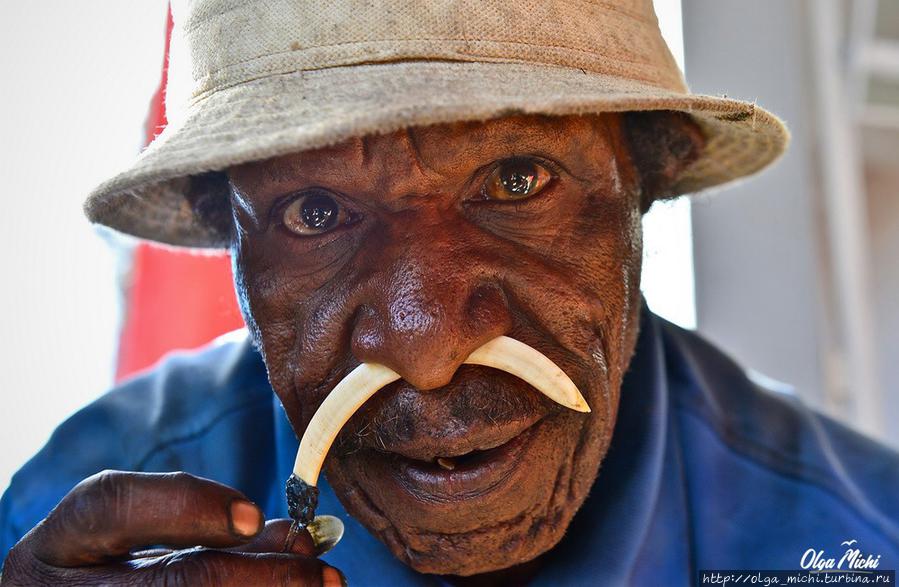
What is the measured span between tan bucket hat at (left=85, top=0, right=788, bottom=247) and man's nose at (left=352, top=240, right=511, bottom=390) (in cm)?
32

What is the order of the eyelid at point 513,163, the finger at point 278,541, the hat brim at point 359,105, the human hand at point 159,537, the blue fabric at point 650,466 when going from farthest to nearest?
the blue fabric at point 650,466, the eyelid at point 513,163, the finger at point 278,541, the human hand at point 159,537, the hat brim at point 359,105

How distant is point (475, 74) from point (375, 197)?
0.32 m

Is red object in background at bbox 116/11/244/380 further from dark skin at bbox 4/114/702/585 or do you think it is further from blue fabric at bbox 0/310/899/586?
dark skin at bbox 4/114/702/585

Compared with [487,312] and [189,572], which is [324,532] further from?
[487,312]

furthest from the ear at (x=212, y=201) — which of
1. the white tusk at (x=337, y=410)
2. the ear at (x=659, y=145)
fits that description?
the ear at (x=659, y=145)

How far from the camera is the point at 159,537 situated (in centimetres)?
140

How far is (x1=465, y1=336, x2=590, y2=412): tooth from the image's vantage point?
1526mm

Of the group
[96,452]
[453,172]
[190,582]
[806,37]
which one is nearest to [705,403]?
[453,172]

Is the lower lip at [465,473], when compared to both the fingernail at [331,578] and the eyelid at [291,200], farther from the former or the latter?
the eyelid at [291,200]

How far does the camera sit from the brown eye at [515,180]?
171cm

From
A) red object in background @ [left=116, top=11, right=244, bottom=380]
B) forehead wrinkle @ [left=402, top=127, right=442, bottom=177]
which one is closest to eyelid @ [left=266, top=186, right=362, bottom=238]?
forehead wrinkle @ [left=402, top=127, right=442, bottom=177]

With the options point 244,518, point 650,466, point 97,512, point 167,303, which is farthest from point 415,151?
point 167,303

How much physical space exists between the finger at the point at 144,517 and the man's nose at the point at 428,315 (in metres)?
0.34

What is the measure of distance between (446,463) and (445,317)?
0.30 meters
